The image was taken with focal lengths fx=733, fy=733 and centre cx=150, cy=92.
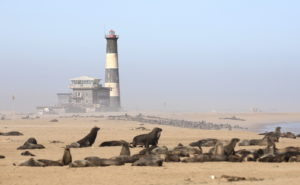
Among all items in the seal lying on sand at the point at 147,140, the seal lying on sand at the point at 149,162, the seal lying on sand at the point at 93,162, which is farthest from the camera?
the seal lying on sand at the point at 147,140

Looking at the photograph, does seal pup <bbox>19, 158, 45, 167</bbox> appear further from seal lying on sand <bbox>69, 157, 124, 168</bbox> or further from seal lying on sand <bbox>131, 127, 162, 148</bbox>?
seal lying on sand <bbox>131, 127, 162, 148</bbox>

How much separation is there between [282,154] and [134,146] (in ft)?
24.6

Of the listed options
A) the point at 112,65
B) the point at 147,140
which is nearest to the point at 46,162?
the point at 147,140

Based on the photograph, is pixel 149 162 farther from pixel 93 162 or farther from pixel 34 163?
pixel 34 163

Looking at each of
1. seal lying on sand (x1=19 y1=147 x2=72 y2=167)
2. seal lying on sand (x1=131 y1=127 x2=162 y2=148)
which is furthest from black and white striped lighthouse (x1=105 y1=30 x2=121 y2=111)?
seal lying on sand (x1=19 y1=147 x2=72 y2=167)

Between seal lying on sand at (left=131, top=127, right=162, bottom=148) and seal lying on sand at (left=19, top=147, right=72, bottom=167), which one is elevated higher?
seal lying on sand at (left=131, top=127, right=162, bottom=148)

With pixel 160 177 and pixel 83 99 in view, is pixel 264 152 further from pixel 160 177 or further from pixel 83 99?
pixel 83 99

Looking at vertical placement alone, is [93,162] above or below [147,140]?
below

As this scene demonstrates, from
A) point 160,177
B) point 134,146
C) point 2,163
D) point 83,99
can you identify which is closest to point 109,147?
point 134,146

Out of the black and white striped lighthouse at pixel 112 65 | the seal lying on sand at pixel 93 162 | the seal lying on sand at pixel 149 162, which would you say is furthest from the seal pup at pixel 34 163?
the black and white striped lighthouse at pixel 112 65

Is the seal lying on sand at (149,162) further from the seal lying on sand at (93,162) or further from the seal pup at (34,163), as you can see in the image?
the seal pup at (34,163)

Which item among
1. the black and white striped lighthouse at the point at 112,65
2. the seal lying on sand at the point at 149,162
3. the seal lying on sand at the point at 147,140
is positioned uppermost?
the black and white striped lighthouse at the point at 112,65

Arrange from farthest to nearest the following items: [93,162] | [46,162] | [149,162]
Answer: [46,162], [149,162], [93,162]

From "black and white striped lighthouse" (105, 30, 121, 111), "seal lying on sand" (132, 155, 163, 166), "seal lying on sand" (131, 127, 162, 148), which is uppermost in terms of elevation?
"black and white striped lighthouse" (105, 30, 121, 111)
